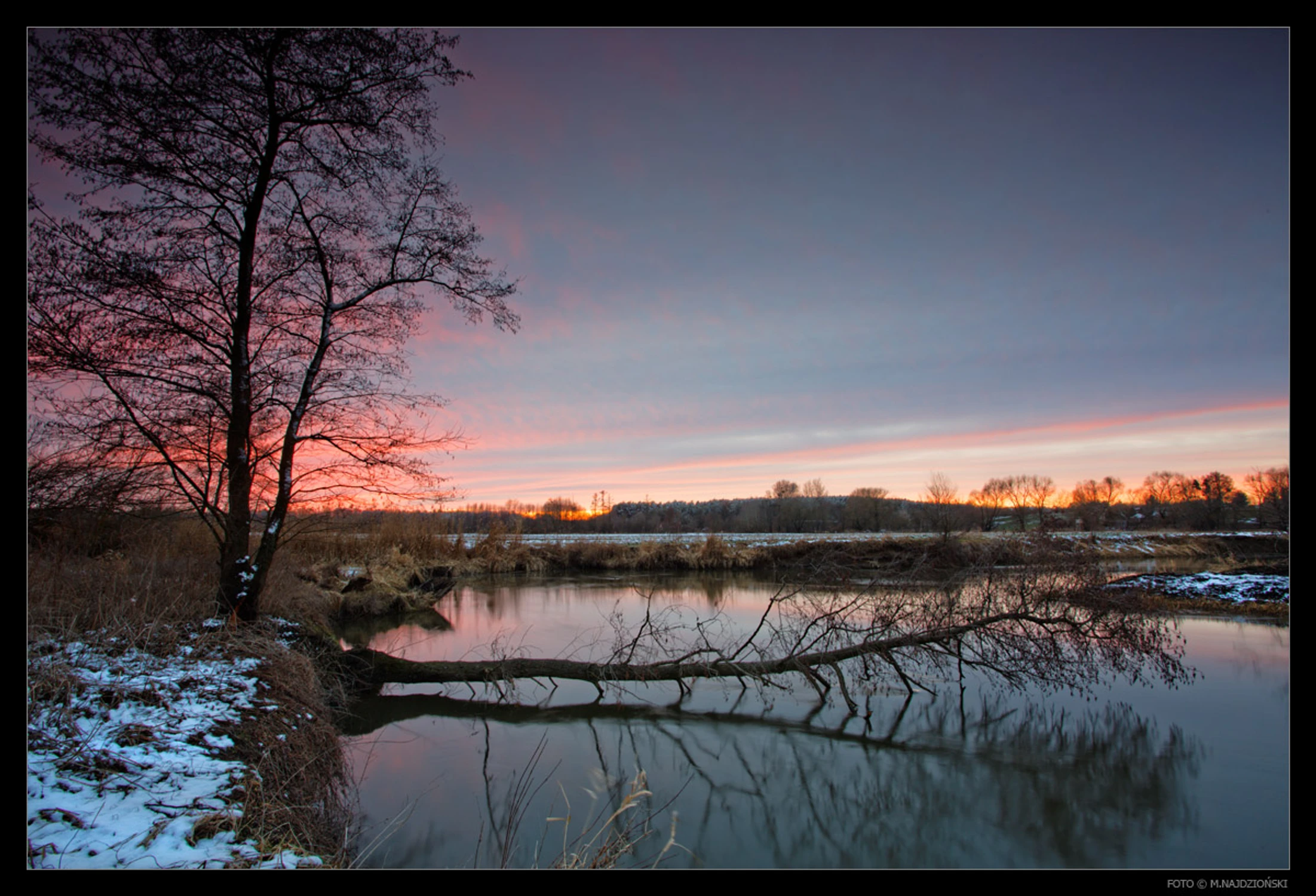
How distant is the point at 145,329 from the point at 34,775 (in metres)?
6.15

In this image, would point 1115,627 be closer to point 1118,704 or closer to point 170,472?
point 1118,704

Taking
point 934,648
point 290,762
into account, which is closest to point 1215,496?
point 934,648

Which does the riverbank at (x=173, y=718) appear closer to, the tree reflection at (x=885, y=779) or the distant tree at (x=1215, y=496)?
the tree reflection at (x=885, y=779)

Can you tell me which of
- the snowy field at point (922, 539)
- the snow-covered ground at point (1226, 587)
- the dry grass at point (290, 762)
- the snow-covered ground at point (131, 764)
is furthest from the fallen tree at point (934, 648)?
the snowy field at point (922, 539)

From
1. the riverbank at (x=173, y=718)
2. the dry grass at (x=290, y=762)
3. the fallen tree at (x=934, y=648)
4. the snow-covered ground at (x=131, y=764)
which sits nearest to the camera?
the snow-covered ground at (x=131, y=764)

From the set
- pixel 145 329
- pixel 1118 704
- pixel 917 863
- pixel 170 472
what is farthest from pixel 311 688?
pixel 1118 704

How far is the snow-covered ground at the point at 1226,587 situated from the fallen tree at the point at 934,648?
11819 millimetres

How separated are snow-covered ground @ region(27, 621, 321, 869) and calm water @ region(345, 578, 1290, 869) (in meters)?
1.68

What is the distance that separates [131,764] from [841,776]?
698 cm

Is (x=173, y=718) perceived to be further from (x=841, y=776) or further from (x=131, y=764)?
(x=841, y=776)

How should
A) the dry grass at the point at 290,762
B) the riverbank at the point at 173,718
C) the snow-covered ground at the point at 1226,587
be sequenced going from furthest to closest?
the snow-covered ground at the point at 1226,587 → the dry grass at the point at 290,762 → the riverbank at the point at 173,718

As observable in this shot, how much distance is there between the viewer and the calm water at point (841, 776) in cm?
543
